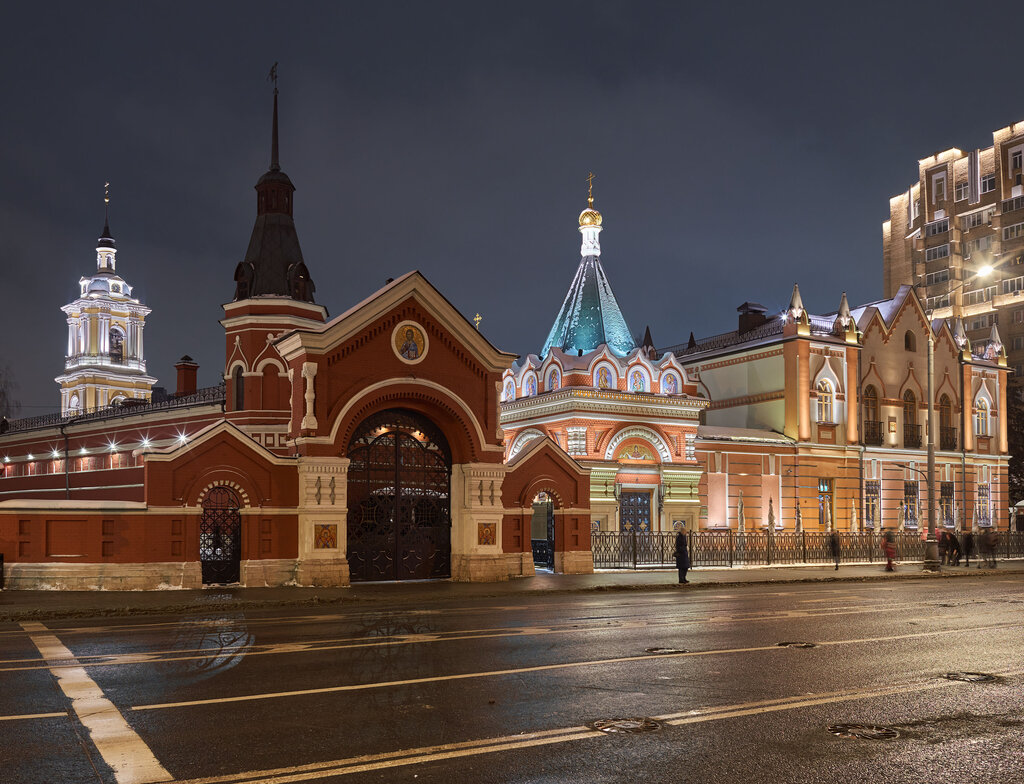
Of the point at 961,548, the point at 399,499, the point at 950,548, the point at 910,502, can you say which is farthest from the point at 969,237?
the point at 399,499

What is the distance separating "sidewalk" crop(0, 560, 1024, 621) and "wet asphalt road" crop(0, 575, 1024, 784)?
2707mm

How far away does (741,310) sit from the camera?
53.6 meters

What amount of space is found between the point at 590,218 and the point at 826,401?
14573mm

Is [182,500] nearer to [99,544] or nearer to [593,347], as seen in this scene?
[99,544]

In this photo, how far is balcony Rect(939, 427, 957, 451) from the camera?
53.0 metres

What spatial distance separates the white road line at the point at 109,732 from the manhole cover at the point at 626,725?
3.61m

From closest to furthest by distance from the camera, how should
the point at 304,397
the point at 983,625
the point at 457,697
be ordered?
1. the point at 457,697
2. the point at 983,625
3. the point at 304,397

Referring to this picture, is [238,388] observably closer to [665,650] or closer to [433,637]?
[433,637]

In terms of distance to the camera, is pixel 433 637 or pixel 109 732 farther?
pixel 433 637

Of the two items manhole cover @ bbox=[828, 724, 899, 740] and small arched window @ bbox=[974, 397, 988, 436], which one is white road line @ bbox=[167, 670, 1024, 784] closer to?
manhole cover @ bbox=[828, 724, 899, 740]

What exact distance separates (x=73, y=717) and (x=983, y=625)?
14610mm

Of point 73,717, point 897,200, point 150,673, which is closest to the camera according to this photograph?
point 73,717

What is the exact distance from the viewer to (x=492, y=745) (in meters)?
8.07

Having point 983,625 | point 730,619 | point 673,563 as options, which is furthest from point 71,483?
point 983,625
